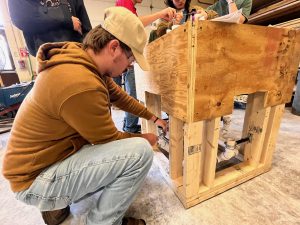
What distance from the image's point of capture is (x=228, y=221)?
0.71 m

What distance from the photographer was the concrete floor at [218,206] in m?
0.73

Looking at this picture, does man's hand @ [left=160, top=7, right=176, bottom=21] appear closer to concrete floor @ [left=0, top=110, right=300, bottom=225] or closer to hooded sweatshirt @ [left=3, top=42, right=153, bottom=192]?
hooded sweatshirt @ [left=3, top=42, right=153, bottom=192]

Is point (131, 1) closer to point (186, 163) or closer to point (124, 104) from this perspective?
point (124, 104)

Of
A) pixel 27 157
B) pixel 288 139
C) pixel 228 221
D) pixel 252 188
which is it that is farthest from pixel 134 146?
pixel 288 139

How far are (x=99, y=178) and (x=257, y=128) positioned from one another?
34.0 inches

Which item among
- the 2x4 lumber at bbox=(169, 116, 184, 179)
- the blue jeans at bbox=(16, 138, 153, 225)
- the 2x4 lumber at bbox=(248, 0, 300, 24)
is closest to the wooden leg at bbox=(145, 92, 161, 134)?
the 2x4 lumber at bbox=(169, 116, 184, 179)

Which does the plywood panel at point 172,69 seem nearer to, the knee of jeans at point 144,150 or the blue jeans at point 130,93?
the knee of jeans at point 144,150

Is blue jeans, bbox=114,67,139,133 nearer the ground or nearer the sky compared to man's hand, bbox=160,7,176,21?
nearer the ground

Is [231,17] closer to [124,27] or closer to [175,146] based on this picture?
[124,27]

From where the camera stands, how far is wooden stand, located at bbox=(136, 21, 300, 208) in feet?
1.99

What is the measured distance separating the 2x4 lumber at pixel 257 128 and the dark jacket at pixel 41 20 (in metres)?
1.13

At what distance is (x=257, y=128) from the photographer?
0.92 metres

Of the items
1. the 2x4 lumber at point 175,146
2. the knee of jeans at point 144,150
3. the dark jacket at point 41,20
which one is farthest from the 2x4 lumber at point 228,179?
the dark jacket at point 41,20

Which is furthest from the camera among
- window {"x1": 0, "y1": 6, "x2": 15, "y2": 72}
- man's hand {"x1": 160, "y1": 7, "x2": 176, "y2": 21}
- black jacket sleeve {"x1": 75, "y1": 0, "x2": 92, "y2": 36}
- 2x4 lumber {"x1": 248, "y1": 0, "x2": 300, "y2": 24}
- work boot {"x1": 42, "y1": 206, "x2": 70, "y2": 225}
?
window {"x1": 0, "y1": 6, "x2": 15, "y2": 72}
